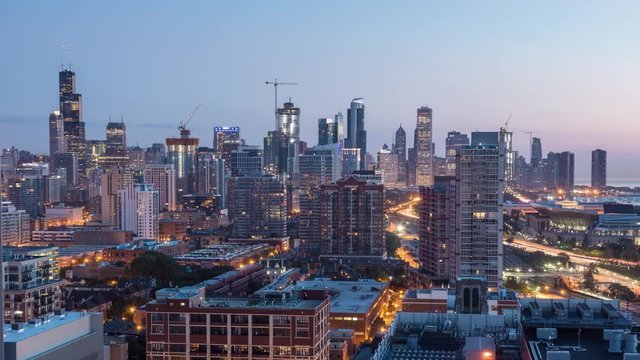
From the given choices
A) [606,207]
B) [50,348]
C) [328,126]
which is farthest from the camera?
[328,126]

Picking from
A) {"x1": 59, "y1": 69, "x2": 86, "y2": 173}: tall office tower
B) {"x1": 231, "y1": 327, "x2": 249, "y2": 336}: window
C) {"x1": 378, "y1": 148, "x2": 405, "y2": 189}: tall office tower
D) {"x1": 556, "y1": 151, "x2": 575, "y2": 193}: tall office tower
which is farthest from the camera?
{"x1": 378, "y1": 148, "x2": 405, "y2": 189}: tall office tower

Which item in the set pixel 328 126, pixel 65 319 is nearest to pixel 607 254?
pixel 65 319

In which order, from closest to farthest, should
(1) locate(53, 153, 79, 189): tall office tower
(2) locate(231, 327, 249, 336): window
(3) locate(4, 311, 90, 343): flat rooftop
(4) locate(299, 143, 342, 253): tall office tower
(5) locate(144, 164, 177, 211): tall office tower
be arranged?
1. (3) locate(4, 311, 90, 343): flat rooftop
2. (2) locate(231, 327, 249, 336): window
3. (4) locate(299, 143, 342, 253): tall office tower
4. (5) locate(144, 164, 177, 211): tall office tower
5. (1) locate(53, 153, 79, 189): tall office tower

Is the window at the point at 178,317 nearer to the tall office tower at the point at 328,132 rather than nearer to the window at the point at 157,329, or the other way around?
the window at the point at 157,329

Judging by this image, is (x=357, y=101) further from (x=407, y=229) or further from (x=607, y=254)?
(x=607, y=254)

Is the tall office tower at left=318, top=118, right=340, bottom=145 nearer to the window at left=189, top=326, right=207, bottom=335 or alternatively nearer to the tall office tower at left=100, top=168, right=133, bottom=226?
the tall office tower at left=100, top=168, right=133, bottom=226

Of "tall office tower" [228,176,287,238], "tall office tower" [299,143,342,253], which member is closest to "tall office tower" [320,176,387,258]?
"tall office tower" [299,143,342,253]
